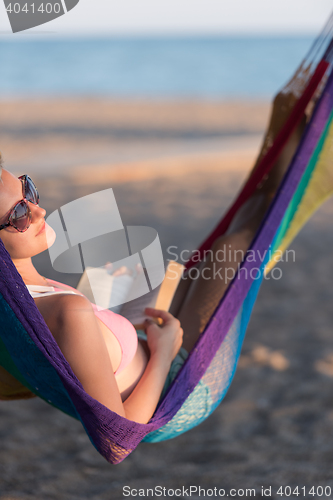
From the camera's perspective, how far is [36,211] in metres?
0.77

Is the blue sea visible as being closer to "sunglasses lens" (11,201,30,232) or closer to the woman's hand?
the woman's hand

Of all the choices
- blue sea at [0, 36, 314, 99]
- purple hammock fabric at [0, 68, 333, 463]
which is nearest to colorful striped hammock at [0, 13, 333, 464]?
purple hammock fabric at [0, 68, 333, 463]

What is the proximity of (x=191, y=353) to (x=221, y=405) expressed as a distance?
0.75 m

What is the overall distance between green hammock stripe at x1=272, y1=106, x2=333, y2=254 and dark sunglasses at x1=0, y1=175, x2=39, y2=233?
2.66ft

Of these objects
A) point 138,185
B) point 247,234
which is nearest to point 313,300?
point 247,234

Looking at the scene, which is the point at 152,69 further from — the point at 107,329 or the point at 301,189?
the point at 107,329

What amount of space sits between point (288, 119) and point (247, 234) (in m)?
0.52

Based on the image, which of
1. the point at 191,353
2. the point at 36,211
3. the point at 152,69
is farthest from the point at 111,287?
the point at 152,69

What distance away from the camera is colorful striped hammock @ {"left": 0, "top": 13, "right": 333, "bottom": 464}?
32.3 inches

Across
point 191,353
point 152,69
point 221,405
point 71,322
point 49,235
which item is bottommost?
point 152,69

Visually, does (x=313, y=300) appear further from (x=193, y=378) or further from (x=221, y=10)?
(x=221, y=10)

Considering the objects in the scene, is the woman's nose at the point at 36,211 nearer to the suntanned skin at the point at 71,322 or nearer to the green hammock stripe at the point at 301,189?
the suntanned skin at the point at 71,322

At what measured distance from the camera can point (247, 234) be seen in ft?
4.57

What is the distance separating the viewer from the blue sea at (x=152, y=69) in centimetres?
1259
